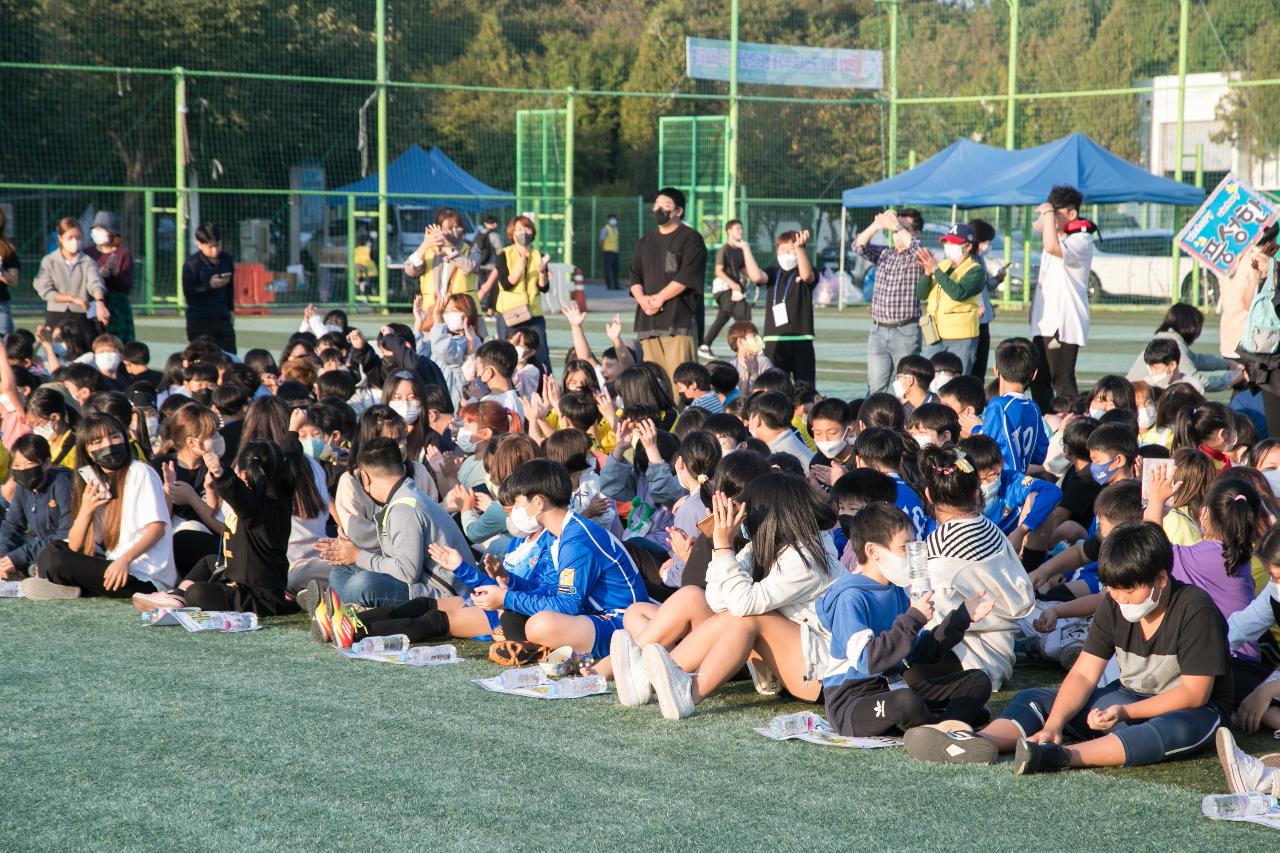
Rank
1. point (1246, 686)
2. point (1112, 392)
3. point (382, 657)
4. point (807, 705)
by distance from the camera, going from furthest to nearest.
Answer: point (1112, 392) < point (382, 657) < point (807, 705) < point (1246, 686)

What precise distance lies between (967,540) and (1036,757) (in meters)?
0.95

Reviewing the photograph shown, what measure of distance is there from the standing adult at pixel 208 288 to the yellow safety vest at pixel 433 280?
2093mm

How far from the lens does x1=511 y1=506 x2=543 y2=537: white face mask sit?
6.29m

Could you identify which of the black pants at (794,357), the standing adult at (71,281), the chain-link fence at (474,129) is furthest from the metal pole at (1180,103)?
the standing adult at (71,281)

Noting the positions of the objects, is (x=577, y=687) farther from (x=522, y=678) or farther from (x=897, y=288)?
(x=897, y=288)

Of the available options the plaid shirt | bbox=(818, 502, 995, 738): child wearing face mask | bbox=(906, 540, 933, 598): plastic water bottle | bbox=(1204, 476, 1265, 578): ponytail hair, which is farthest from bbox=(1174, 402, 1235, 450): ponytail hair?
the plaid shirt

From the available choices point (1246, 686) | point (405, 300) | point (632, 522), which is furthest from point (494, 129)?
point (1246, 686)

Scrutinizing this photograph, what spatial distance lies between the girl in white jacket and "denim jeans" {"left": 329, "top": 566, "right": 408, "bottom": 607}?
151 cm

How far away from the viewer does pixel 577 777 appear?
4738 mm

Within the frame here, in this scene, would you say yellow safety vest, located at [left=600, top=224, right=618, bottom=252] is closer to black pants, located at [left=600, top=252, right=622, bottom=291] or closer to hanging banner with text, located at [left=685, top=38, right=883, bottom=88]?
black pants, located at [left=600, top=252, right=622, bottom=291]

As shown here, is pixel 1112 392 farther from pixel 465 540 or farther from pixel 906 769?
pixel 906 769

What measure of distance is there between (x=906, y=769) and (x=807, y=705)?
Result: 89 centimetres

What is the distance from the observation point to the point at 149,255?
24.7 meters

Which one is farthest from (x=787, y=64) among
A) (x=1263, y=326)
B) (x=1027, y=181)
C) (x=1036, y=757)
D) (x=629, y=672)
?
(x=1036, y=757)
